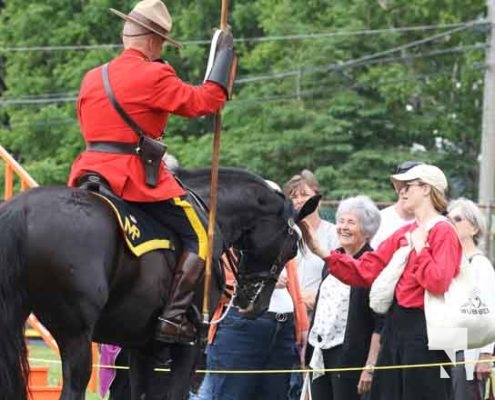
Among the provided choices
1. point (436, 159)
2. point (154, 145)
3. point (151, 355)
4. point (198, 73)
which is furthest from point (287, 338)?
point (198, 73)

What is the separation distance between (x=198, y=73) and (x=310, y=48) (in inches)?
143

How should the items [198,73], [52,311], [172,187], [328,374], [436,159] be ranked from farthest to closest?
[198,73] → [436,159] → [328,374] → [172,187] → [52,311]

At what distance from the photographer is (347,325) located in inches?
357

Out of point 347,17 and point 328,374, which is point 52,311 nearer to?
point 328,374

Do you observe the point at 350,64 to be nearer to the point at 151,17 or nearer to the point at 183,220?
the point at 151,17

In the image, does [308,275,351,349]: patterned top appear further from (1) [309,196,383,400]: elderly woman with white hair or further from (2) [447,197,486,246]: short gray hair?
(2) [447,197,486,246]: short gray hair

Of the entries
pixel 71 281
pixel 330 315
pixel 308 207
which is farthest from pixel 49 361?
pixel 71 281

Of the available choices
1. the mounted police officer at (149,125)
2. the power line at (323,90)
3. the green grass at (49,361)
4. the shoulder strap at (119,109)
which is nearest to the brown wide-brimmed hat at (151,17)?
the mounted police officer at (149,125)

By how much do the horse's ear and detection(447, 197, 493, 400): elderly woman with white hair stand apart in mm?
1059

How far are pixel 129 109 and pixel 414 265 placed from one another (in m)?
2.07

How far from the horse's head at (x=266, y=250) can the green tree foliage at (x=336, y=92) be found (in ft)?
59.2

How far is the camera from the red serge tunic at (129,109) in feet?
24.6

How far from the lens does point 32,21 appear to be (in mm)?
34188

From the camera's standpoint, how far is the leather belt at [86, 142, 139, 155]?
7.55 meters
